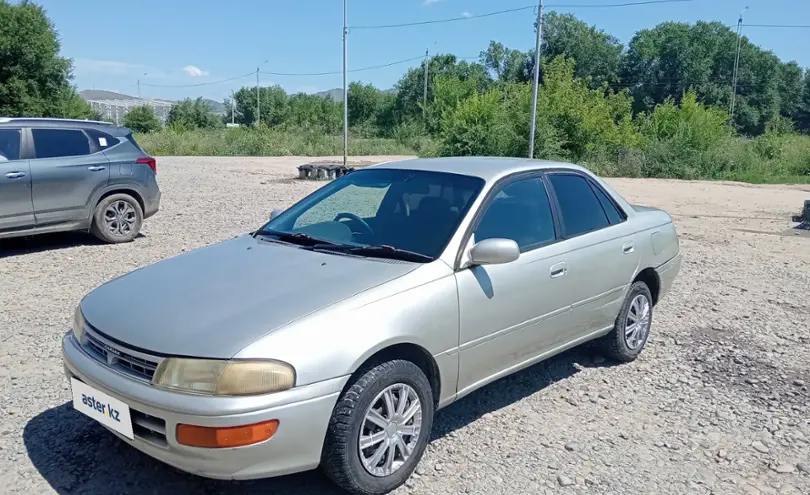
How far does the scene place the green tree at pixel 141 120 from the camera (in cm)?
6662

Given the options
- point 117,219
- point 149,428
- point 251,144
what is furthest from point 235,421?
point 251,144

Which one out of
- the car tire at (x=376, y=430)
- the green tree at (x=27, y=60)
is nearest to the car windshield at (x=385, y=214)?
the car tire at (x=376, y=430)

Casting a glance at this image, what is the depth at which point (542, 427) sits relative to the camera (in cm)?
397

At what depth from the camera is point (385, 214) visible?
4059 mm

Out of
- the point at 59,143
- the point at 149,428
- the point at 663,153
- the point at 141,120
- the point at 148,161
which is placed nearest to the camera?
the point at 149,428

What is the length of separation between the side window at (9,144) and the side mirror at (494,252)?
22.8 feet

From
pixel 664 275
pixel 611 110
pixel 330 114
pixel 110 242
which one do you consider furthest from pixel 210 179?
pixel 330 114

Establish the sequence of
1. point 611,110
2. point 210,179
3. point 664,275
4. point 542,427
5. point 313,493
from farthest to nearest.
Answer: point 611,110 < point 210,179 < point 664,275 < point 542,427 < point 313,493

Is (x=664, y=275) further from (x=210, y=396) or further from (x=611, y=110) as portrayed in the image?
(x=611, y=110)

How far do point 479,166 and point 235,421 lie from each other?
246cm

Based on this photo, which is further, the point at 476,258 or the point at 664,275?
the point at 664,275

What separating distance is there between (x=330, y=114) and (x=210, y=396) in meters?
79.8

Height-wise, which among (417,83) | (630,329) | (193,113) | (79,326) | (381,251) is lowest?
(630,329)

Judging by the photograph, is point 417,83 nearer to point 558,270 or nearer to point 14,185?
point 14,185
